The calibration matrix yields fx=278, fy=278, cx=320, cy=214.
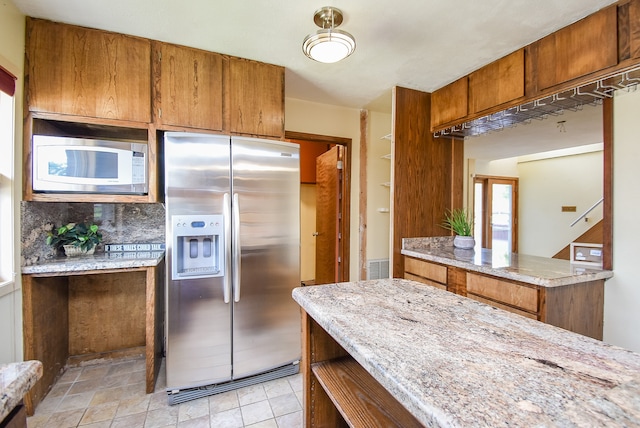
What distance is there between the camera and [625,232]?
1.75 meters

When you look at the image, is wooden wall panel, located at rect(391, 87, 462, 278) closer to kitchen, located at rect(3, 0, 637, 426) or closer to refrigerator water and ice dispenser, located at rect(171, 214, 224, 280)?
kitchen, located at rect(3, 0, 637, 426)

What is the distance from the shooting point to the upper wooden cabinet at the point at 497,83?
2053mm

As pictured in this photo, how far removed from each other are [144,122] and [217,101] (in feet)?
1.77

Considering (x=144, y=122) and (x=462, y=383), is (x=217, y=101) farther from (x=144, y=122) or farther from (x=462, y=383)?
(x=462, y=383)

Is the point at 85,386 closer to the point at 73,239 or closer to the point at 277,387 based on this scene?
the point at 73,239

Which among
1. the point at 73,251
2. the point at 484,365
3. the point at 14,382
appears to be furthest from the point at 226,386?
the point at 484,365

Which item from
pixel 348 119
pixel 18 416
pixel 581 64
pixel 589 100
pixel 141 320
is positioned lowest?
pixel 141 320

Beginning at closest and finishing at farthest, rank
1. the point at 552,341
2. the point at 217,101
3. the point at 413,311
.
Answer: the point at 552,341, the point at 413,311, the point at 217,101

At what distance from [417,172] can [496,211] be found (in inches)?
43.5

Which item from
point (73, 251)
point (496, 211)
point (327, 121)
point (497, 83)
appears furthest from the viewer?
point (327, 121)

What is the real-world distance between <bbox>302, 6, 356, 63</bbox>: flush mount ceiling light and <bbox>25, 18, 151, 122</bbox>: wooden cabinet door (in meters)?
1.24

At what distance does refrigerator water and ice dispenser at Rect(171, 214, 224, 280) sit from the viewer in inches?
72.9

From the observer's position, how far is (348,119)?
11.0 feet

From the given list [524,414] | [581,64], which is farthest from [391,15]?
[524,414]
